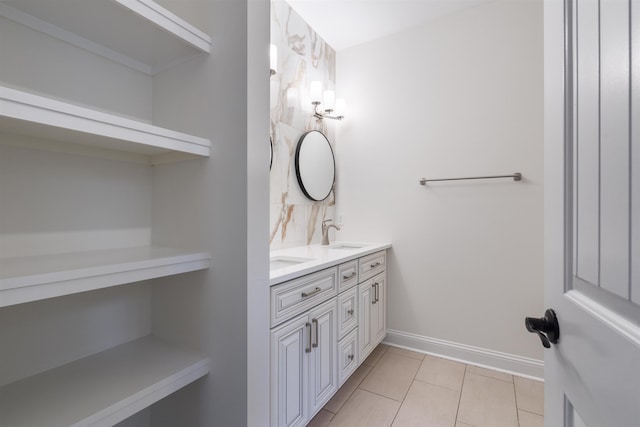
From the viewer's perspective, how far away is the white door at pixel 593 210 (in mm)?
368

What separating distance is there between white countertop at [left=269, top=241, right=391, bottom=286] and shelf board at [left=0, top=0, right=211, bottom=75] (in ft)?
2.87

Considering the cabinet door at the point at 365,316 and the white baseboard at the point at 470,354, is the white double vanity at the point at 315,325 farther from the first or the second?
the white baseboard at the point at 470,354

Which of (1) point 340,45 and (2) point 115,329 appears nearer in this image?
(2) point 115,329

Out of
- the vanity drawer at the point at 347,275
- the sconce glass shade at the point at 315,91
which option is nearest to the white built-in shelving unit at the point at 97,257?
the vanity drawer at the point at 347,275

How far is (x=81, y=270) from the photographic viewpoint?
2.23ft

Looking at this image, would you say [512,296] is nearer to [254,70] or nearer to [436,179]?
[436,179]

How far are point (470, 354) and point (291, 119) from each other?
2.23 meters

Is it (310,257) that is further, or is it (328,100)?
(328,100)

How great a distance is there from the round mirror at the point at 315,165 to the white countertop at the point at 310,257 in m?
0.47

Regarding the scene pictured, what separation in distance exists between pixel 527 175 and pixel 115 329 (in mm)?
2473

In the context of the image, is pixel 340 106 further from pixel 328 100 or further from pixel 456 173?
pixel 456 173

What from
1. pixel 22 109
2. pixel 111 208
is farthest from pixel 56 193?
pixel 22 109

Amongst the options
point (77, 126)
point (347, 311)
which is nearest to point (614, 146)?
point (77, 126)

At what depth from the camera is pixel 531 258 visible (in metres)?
2.01
